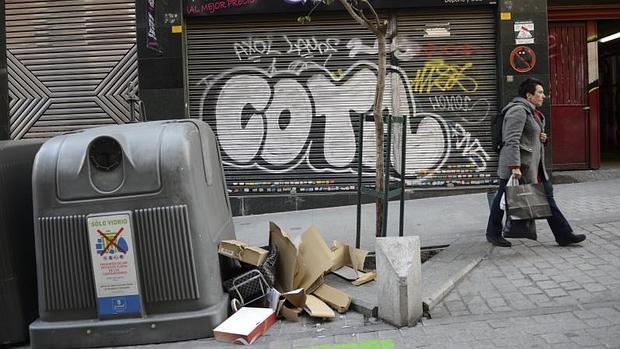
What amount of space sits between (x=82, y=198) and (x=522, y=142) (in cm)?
418

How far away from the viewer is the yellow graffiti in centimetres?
1002

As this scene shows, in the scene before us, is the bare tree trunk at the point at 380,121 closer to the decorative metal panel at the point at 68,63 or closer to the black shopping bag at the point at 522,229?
the black shopping bag at the point at 522,229

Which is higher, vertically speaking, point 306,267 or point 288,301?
point 306,267

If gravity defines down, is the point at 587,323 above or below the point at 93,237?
below

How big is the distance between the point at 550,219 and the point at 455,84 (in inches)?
173

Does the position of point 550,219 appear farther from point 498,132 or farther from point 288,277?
point 288,277

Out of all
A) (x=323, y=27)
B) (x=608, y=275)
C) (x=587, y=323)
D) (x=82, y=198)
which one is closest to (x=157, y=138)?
(x=82, y=198)

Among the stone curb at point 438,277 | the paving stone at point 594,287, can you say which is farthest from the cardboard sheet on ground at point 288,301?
the paving stone at point 594,287

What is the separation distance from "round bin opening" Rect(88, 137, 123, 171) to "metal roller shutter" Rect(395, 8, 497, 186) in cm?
625

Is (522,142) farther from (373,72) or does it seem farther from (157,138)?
(373,72)

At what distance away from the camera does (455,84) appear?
394 inches

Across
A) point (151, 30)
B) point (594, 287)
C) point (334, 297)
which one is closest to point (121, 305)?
point (334, 297)

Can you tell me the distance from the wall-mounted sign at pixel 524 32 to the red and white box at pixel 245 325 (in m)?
6.94

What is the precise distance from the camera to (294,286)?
5.24 meters
